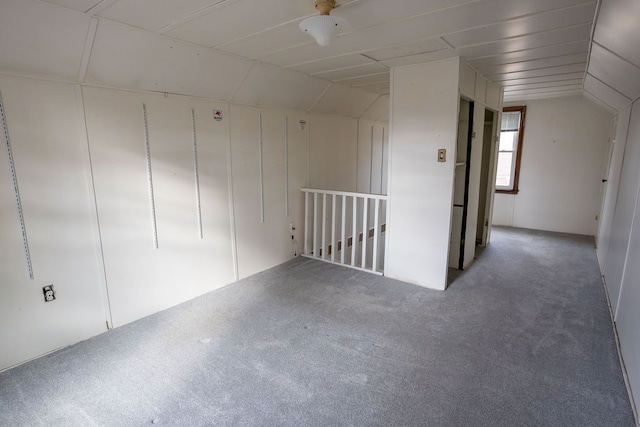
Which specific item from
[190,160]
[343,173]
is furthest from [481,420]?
[343,173]

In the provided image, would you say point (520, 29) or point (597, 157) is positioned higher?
point (520, 29)

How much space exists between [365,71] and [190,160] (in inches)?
73.4

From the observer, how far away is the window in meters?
5.67

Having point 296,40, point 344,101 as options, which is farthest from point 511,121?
point 296,40

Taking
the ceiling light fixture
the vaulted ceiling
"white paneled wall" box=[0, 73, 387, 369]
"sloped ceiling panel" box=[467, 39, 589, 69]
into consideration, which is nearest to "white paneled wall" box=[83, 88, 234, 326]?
"white paneled wall" box=[0, 73, 387, 369]

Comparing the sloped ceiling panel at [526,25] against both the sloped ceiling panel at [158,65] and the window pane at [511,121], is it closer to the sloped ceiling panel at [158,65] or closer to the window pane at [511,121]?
the sloped ceiling panel at [158,65]

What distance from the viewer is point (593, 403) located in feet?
5.85

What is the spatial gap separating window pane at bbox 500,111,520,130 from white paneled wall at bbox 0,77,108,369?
6.08 meters

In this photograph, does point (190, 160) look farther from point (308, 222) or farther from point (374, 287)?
point (374, 287)

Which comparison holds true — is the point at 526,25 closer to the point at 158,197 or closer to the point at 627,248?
the point at 627,248

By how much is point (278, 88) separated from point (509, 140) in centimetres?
447

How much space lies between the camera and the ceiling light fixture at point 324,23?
1711 millimetres

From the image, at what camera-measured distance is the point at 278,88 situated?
3365 millimetres

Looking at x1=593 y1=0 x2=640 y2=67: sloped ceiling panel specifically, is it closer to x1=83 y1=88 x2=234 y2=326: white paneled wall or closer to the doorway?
the doorway
